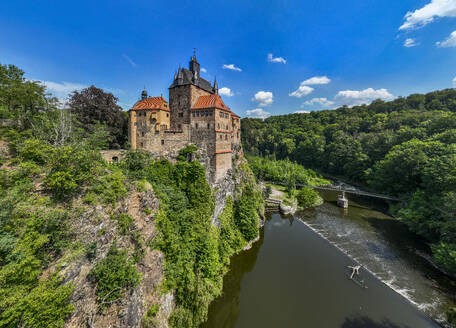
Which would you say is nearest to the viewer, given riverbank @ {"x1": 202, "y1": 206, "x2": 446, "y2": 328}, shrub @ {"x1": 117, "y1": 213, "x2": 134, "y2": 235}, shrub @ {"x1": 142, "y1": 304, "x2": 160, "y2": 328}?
shrub @ {"x1": 142, "y1": 304, "x2": 160, "y2": 328}

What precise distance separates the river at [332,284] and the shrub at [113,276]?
7684 mm

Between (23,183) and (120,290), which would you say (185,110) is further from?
(120,290)

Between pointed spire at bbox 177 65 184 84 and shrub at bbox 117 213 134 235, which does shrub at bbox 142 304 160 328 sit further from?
pointed spire at bbox 177 65 184 84

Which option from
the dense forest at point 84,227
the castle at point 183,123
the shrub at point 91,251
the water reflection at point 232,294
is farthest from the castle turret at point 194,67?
the water reflection at point 232,294

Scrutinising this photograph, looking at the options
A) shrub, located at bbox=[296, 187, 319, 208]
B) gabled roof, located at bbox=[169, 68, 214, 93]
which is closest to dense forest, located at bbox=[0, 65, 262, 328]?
gabled roof, located at bbox=[169, 68, 214, 93]

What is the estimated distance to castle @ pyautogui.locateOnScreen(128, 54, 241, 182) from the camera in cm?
1931

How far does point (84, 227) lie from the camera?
8.66 meters

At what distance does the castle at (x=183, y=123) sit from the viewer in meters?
19.3

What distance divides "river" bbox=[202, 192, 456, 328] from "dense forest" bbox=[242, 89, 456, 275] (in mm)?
2989

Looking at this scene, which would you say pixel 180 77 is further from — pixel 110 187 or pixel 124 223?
pixel 124 223

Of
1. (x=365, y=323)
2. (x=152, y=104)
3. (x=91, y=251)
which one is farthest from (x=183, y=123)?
(x=365, y=323)

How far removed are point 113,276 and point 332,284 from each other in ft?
60.7

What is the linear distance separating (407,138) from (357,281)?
140 feet

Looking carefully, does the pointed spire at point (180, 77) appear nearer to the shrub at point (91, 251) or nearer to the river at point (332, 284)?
the shrub at point (91, 251)
